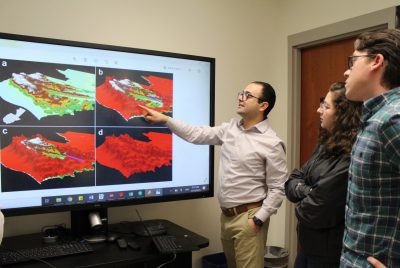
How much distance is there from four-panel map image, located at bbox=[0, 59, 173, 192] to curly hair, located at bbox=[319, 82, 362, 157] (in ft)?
3.29

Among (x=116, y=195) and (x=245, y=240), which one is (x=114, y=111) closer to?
(x=116, y=195)

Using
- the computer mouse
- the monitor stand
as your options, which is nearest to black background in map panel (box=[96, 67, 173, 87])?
the monitor stand

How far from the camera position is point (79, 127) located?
2002 millimetres

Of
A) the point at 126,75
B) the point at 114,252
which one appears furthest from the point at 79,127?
the point at 114,252

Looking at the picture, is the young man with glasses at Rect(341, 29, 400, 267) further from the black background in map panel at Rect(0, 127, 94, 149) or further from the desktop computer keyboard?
the black background in map panel at Rect(0, 127, 94, 149)

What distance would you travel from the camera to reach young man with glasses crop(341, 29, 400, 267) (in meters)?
1.15

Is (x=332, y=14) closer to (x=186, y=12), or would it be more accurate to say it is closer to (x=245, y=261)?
(x=186, y=12)

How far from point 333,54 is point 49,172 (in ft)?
Answer: 6.85

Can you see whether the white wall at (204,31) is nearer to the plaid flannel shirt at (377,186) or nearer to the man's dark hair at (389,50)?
the man's dark hair at (389,50)

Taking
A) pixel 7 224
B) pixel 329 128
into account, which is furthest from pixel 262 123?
pixel 7 224

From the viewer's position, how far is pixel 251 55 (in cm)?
302

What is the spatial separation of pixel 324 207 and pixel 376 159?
430 millimetres

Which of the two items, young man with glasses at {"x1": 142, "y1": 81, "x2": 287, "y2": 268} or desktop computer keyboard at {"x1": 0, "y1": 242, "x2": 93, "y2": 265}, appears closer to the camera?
desktop computer keyboard at {"x1": 0, "y1": 242, "x2": 93, "y2": 265}

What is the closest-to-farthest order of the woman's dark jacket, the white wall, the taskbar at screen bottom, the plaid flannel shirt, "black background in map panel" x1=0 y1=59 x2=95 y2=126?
1. the plaid flannel shirt
2. the woman's dark jacket
3. "black background in map panel" x1=0 y1=59 x2=95 y2=126
4. the taskbar at screen bottom
5. the white wall
